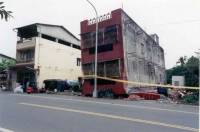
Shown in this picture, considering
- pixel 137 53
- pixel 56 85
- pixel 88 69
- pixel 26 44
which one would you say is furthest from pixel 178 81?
pixel 26 44

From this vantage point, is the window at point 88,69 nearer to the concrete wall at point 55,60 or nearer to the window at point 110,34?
the window at point 110,34

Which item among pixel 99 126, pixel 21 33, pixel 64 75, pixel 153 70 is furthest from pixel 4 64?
pixel 99 126

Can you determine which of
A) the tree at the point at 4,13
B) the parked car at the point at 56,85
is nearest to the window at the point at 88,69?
the parked car at the point at 56,85

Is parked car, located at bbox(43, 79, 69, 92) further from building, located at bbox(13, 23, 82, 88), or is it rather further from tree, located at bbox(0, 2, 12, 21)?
tree, located at bbox(0, 2, 12, 21)

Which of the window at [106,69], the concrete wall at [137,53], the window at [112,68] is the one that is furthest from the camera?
the concrete wall at [137,53]

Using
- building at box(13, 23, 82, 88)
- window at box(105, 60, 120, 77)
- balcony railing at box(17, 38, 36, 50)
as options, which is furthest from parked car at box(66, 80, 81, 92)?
window at box(105, 60, 120, 77)

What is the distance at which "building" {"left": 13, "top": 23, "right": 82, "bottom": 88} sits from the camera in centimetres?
4231

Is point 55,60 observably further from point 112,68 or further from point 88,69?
point 112,68

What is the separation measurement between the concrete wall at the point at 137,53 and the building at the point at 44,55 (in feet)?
42.1

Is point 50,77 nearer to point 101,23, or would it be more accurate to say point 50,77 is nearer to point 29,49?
point 29,49

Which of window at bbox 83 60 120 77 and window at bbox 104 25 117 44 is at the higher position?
window at bbox 104 25 117 44

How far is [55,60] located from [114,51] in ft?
59.8

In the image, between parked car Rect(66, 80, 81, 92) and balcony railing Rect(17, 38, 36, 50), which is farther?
balcony railing Rect(17, 38, 36, 50)

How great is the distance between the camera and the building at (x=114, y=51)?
27.7 m
